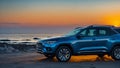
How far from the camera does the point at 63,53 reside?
20.3 metres

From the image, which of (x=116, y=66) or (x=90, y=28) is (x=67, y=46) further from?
(x=116, y=66)

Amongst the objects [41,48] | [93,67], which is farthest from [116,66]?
[41,48]

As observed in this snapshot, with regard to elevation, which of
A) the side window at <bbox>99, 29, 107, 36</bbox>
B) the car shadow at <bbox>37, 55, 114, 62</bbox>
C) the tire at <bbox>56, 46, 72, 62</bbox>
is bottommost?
the car shadow at <bbox>37, 55, 114, 62</bbox>

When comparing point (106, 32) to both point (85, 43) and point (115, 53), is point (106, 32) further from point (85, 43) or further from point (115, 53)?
point (85, 43)

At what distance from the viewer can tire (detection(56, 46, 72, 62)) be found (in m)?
20.2

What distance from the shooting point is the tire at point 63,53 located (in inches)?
796

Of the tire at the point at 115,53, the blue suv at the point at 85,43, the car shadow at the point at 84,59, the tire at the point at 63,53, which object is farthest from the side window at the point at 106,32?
the tire at the point at 63,53

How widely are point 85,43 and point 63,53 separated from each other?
1.29 metres

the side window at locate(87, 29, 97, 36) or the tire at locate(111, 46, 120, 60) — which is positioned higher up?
the side window at locate(87, 29, 97, 36)

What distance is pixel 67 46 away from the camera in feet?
66.8

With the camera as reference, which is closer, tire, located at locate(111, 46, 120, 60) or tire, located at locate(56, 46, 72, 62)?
tire, located at locate(56, 46, 72, 62)

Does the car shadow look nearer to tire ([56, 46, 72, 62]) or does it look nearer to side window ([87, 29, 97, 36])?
tire ([56, 46, 72, 62])

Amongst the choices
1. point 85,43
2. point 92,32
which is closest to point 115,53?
point 92,32

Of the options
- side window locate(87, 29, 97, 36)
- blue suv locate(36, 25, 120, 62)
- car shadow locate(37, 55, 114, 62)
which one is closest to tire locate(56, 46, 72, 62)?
blue suv locate(36, 25, 120, 62)
